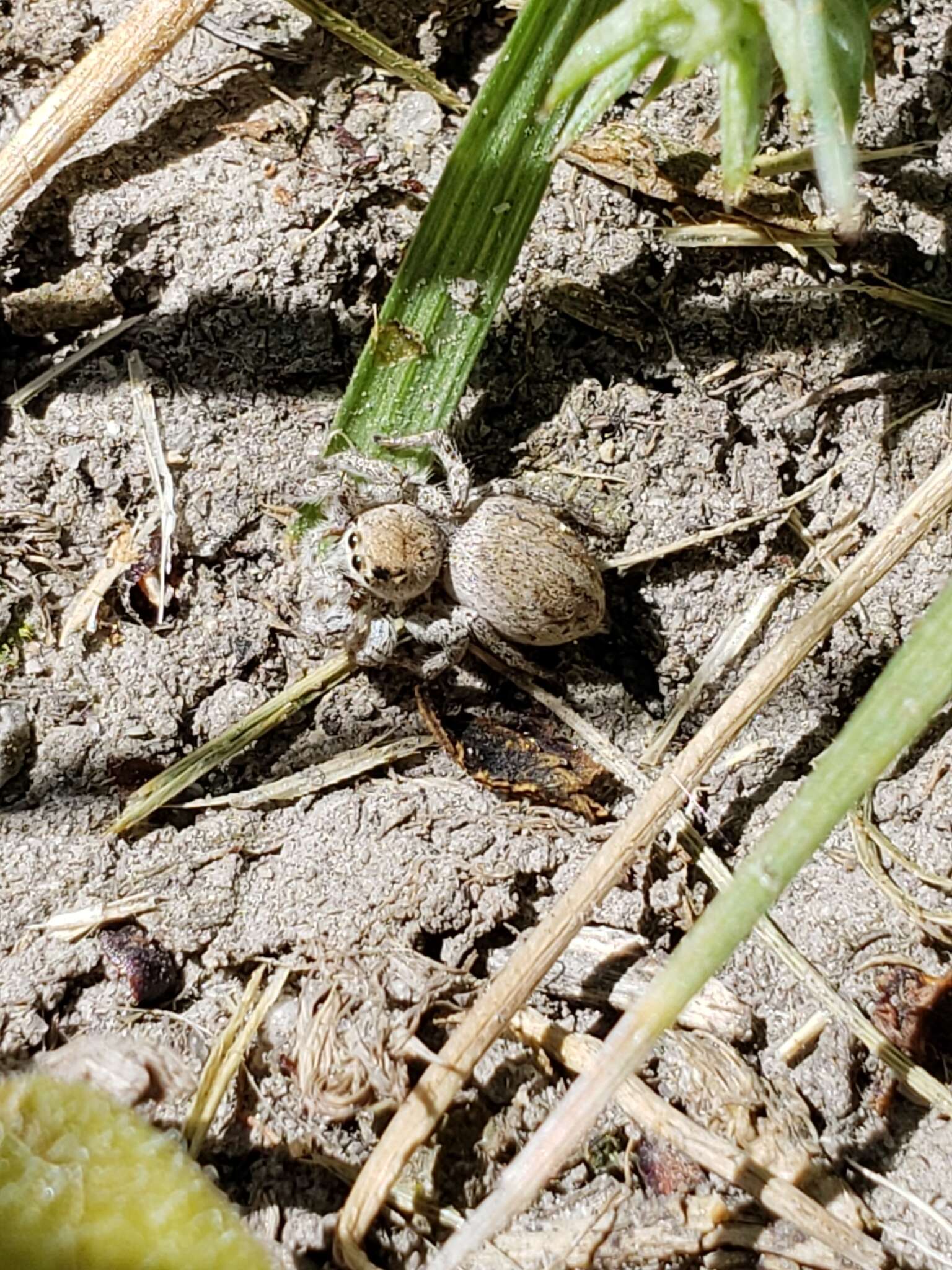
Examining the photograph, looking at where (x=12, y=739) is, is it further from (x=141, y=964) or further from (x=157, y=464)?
(x=157, y=464)

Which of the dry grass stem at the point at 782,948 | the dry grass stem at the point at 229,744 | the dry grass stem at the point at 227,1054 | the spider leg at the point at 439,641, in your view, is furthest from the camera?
the spider leg at the point at 439,641

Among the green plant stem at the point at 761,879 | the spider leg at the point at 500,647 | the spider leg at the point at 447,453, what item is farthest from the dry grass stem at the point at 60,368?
the green plant stem at the point at 761,879

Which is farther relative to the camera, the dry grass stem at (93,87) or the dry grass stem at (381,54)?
the dry grass stem at (381,54)

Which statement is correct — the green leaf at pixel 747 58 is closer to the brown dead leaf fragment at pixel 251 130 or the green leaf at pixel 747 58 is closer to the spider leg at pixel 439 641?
the brown dead leaf fragment at pixel 251 130

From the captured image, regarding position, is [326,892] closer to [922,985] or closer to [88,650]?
[88,650]

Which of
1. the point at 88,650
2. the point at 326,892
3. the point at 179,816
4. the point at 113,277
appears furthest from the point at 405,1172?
the point at 113,277

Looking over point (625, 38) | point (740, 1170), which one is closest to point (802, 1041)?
point (740, 1170)
